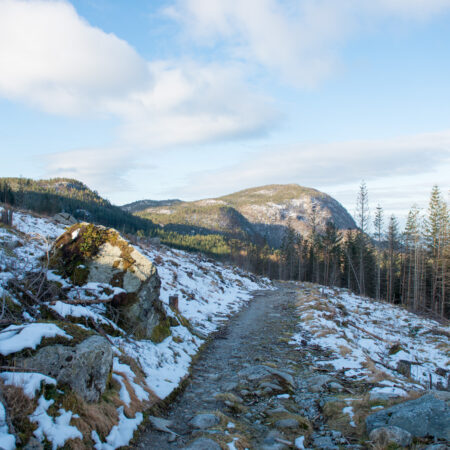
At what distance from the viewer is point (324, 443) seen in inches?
191

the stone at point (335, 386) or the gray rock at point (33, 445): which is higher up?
the gray rock at point (33, 445)

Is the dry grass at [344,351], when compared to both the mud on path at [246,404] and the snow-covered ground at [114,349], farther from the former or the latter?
the snow-covered ground at [114,349]

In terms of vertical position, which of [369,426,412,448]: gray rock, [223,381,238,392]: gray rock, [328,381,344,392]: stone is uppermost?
[369,426,412,448]: gray rock

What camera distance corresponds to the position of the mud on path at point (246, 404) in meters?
4.88

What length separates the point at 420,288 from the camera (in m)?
40.7

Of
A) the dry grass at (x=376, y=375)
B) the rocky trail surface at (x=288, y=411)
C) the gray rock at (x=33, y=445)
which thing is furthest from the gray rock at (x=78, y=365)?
the dry grass at (x=376, y=375)

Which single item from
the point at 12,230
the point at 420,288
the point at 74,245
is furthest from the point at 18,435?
the point at 420,288

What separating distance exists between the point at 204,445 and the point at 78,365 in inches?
89.5

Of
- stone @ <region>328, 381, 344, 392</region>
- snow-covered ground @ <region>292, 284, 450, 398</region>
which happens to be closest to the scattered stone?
stone @ <region>328, 381, 344, 392</region>

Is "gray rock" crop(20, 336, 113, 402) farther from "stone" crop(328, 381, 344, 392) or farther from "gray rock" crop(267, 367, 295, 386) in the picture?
"stone" crop(328, 381, 344, 392)

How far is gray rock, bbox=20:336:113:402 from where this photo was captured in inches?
165

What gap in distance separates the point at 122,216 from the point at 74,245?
164 metres

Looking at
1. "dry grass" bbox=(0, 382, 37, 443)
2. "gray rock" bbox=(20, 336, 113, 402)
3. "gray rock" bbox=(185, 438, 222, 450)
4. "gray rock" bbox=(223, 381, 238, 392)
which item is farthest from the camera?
"gray rock" bbox=(223, 381, 238, 392)

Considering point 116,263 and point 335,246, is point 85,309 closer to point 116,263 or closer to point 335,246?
point 116,263
